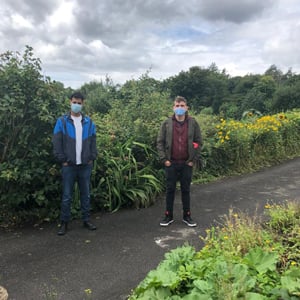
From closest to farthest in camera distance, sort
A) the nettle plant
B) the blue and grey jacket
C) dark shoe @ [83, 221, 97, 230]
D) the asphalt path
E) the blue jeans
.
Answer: the nettle plant
the asphalt path
the blue and grey jacket
the blue jeans
dark shoe @ [83, 221, 97, 230]

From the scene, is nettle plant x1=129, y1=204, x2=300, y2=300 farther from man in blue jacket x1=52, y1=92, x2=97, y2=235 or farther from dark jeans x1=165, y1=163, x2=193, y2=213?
man in blue jacket x1=52, y1=92, x2=97, y2=235

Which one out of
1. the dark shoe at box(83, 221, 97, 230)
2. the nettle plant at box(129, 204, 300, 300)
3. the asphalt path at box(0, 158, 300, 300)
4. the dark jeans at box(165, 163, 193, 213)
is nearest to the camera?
the nettle plant at box(129, 204, 300, 300)

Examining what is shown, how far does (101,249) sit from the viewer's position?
4.41m

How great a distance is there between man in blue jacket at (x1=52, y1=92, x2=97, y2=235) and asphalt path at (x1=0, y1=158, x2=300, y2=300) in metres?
0.39

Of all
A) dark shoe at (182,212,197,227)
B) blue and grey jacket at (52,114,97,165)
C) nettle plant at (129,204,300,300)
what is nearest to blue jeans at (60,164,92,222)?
blue and grey jacket at (52,114,97,165)

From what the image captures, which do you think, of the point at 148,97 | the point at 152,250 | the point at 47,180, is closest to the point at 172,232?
the point at 152,250

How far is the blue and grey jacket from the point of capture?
15.7ft

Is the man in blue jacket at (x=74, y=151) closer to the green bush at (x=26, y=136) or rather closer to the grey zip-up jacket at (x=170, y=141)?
the green bush at (x=26, y=136)

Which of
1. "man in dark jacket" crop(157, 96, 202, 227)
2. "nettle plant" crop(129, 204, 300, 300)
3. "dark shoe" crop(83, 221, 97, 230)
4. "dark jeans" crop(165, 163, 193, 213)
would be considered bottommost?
"dark shoe" crop(83, 221, 97, 230)

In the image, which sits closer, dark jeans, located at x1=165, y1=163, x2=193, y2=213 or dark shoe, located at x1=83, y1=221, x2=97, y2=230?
dark shoe, located at x1=83, y1=221, x2=97, y2=230

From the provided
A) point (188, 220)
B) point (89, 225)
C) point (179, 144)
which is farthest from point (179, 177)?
point (89, 225)

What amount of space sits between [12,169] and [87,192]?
1.09 meters

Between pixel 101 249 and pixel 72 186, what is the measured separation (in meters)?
1.06

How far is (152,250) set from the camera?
436cm
